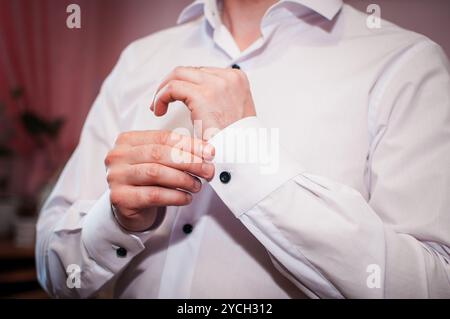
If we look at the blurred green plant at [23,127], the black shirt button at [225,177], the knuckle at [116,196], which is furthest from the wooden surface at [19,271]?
the black shirt button at [225,177]

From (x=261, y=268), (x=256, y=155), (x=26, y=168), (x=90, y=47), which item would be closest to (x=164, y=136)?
(x=256, y=155)

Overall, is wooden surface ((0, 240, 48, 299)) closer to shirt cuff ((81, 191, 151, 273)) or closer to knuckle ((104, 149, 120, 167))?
shirt cuff ((81, 191, 151, 273))

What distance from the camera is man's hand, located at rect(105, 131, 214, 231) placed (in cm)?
42

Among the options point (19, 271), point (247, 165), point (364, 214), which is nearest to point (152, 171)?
point (247, 165)

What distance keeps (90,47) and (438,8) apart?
0.89m

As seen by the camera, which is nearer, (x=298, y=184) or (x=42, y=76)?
(x=298, y=184)

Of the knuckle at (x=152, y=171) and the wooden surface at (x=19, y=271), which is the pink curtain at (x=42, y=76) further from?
the knuckle at (x=152, y=171)

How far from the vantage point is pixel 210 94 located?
0.43 m

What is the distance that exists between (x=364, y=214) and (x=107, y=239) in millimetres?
336

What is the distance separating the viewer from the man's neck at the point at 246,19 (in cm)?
60

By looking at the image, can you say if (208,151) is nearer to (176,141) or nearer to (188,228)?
(176,141)

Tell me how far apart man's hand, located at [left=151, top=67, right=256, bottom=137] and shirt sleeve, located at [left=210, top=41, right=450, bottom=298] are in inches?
0.7
